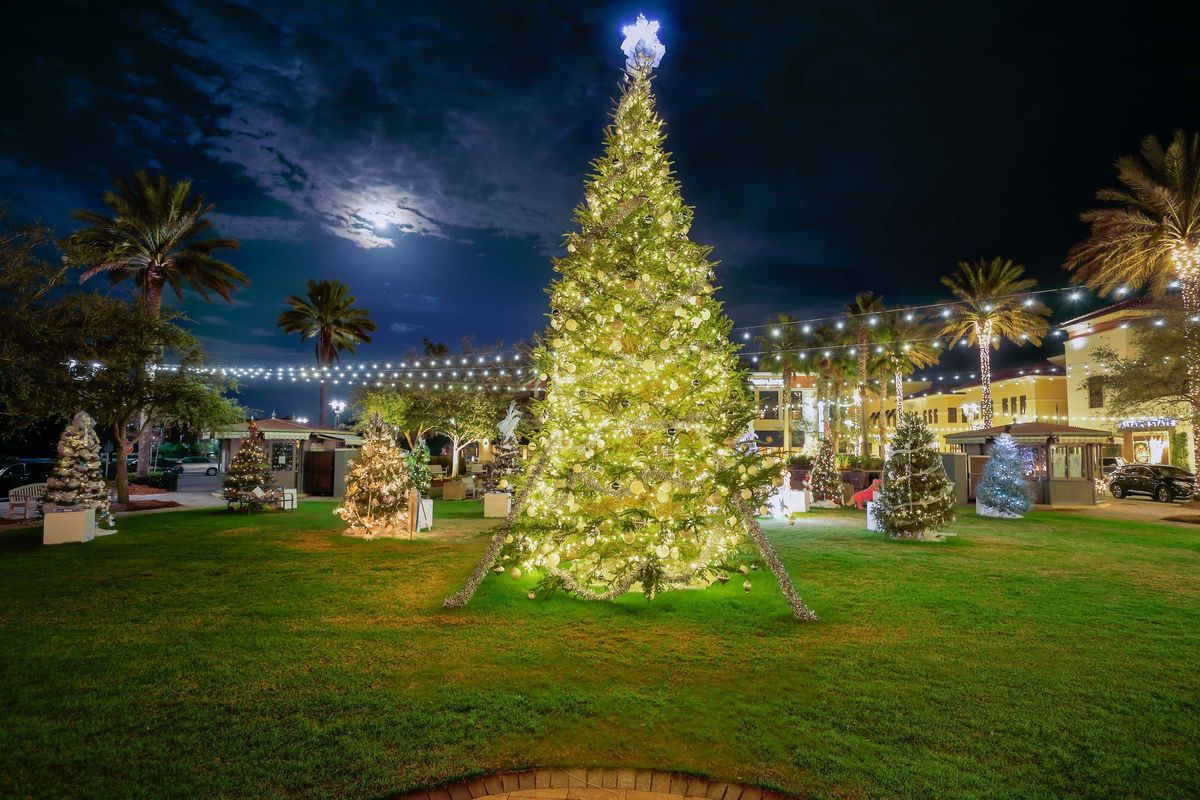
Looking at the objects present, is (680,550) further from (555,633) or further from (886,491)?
(886,491)

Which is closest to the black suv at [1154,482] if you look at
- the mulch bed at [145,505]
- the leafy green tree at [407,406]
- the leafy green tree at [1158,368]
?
the leafy green tree at [1158,368]

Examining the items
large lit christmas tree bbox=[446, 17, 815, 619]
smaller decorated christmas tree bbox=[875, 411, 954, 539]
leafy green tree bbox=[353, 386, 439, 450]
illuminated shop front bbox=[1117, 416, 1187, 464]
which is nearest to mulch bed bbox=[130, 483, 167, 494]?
leafy green tree bbox=[353, 386, 439, 450]

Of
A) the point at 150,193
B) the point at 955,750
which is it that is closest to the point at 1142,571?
the point at 955,750

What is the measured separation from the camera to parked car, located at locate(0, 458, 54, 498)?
2252 cm

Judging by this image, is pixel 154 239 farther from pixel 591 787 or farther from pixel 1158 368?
pixel 1158 368

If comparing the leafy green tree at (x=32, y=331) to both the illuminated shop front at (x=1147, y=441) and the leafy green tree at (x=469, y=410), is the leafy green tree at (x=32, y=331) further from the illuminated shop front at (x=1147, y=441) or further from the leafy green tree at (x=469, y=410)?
the illuminated shop front at (x=1147, y=441)

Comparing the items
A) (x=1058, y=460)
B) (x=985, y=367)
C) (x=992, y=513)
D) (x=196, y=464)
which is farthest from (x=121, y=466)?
(x=196, y=464)

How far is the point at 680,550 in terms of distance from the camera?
776cm

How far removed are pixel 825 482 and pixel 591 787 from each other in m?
Result: 20.8

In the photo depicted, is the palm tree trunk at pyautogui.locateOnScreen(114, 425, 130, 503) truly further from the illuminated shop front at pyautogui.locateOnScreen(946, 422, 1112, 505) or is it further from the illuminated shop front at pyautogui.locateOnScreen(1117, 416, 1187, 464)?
the illuminated shop front at pyautogui.locateOnScreen(1117, 416, 1187, 464)

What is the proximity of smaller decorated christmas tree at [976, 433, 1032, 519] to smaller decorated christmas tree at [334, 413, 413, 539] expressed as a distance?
57.8 ft

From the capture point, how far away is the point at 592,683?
491cm

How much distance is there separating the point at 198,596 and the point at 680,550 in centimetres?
642

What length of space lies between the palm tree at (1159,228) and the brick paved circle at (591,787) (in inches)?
1054
